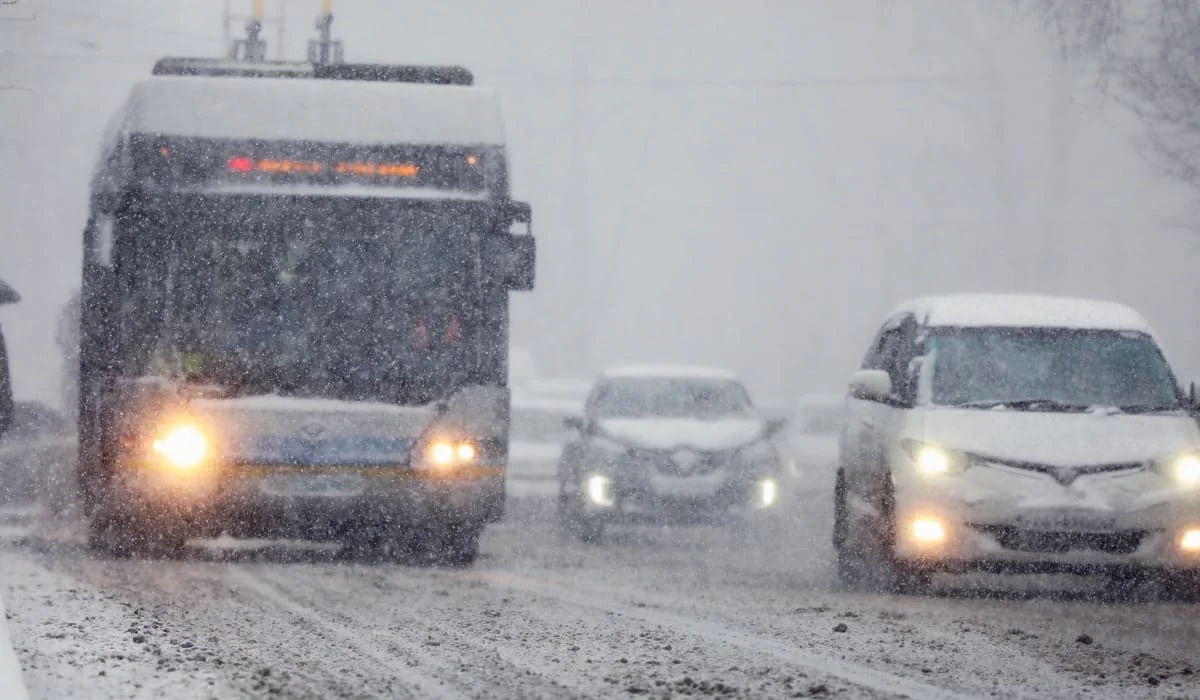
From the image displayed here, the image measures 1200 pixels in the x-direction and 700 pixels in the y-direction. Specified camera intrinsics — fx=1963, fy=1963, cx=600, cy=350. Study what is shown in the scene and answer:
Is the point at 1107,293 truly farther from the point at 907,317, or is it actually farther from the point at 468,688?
the point at 468,688

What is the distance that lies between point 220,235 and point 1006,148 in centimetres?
3970

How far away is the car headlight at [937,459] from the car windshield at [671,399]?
6.67 m

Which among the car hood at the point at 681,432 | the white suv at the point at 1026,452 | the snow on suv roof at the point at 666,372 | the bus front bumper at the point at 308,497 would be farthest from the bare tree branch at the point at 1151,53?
the bus front bumper at the point at 308,497

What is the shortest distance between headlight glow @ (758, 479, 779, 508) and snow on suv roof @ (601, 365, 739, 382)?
1.55 m

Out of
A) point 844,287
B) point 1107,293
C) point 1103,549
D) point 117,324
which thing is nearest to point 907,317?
point 1103,549

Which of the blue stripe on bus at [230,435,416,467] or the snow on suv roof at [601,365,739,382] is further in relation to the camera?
the snow on suv roof at [601,365,739,382]

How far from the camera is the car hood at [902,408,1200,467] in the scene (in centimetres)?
1124

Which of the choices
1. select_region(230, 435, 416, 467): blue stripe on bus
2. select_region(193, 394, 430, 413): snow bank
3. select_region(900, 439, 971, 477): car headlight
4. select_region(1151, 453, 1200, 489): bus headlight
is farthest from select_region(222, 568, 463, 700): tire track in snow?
select_region(1151, 453, 1200, 489): bus headlight

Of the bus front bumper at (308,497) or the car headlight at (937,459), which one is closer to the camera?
the car headlight at (937,459)

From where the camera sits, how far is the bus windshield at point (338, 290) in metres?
13.0

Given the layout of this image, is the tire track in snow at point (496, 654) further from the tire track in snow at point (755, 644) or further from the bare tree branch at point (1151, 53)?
the bare tree branch at point (1151, 53)

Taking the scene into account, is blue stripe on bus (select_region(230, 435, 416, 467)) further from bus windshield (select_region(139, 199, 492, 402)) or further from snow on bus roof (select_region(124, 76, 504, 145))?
snow on bus roof (select_region(124, 76, 504, 145))

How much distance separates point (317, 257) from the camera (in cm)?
1310

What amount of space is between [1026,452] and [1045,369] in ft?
4.00
